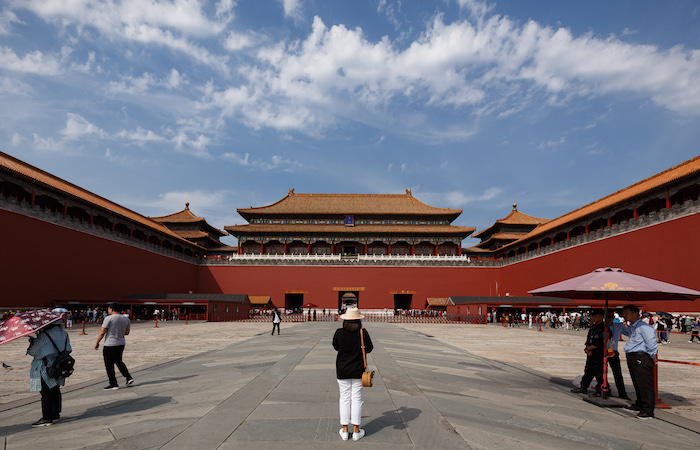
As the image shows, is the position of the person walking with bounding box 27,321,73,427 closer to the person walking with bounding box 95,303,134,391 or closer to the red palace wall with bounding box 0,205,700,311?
the person walking with bounding box 95,303,134,391

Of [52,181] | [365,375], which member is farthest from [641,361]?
[52,181]

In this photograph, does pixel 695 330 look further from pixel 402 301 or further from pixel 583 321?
pixel 402 301

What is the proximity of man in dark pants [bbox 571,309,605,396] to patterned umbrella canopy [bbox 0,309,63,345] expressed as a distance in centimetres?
780

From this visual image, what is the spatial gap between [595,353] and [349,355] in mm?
4783

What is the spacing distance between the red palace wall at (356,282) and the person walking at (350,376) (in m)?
38.5

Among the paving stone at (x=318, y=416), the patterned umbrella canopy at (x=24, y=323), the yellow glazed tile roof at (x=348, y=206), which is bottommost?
the paving stone at (x=318, y=416)

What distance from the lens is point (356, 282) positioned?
43312 mm

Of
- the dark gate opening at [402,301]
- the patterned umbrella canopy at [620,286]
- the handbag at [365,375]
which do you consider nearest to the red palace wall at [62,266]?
the dark gate opening at [402,301]

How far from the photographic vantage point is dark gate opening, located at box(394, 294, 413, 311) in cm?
4406

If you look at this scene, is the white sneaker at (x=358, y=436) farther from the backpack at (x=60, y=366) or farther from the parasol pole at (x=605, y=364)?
the parasol pole at (x=605, y=364)

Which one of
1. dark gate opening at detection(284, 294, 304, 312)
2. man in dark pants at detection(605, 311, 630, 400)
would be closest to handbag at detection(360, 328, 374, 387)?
man in dark pants at detection(605, 311, 630, 400)

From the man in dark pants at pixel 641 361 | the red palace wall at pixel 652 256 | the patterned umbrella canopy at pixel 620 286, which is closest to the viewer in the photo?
the man in dark pants at pixel 641 361

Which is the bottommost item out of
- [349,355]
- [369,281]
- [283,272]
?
[349,355]

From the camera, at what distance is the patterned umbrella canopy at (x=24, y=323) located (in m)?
5.08
